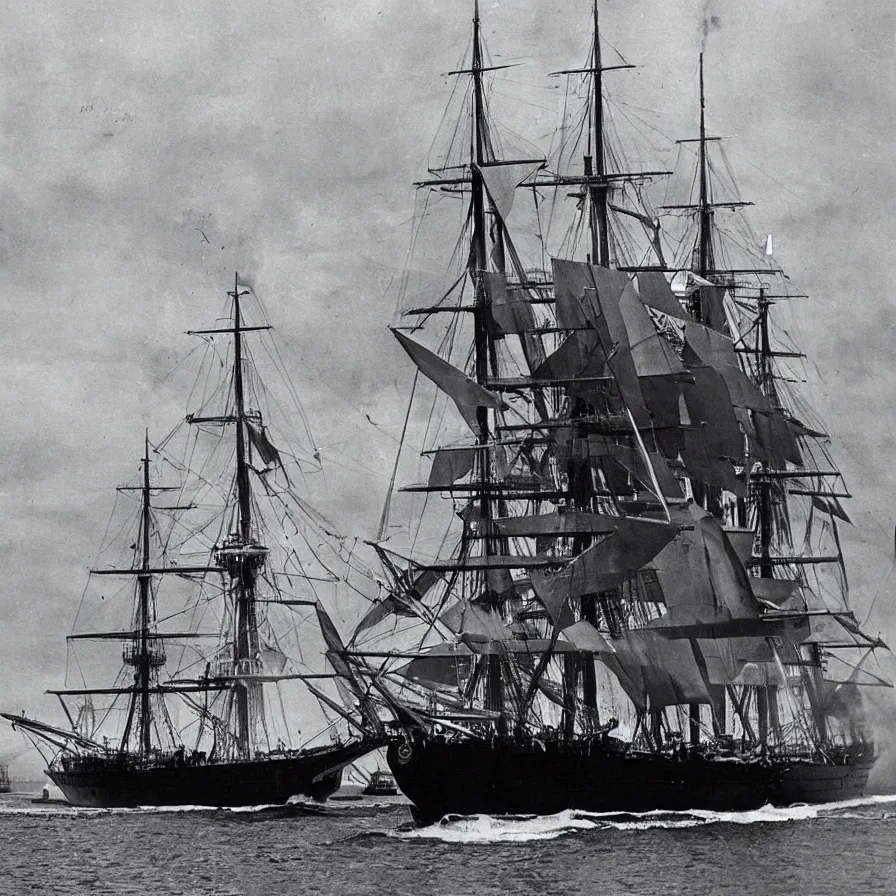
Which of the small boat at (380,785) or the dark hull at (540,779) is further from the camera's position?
the small boat at (380,785)

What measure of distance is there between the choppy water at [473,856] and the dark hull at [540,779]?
22.3 inches

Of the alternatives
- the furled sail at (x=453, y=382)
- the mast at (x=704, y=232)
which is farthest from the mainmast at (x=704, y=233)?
the furled sail at (x=453, y=382)

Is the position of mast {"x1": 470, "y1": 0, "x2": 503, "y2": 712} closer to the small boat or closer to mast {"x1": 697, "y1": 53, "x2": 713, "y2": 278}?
mast {"x1": 697, "y1": 53, "x2": 713, "y2": 278}

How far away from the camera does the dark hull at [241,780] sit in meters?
85.4

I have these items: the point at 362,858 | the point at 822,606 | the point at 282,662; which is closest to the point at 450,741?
the point at 362,858

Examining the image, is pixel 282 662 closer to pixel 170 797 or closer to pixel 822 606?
pixel 170 797

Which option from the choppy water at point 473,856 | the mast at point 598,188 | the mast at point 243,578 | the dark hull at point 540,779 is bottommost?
Answer: the choppy water at point 473,856

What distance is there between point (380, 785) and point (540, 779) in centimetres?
5676

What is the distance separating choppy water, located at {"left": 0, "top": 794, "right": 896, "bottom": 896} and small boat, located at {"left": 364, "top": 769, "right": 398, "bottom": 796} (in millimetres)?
40788

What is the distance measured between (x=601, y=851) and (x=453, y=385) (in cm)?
2228

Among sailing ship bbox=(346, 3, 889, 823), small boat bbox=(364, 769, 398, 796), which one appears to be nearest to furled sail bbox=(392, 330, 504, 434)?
sailing ship bbox=(346, 3, 889, 823)

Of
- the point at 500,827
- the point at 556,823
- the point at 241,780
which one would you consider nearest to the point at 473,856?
the point at 500,827

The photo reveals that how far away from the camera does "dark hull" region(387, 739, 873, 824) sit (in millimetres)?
63875

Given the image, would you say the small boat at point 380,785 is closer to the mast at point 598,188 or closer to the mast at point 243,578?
the mast at point 243,578
